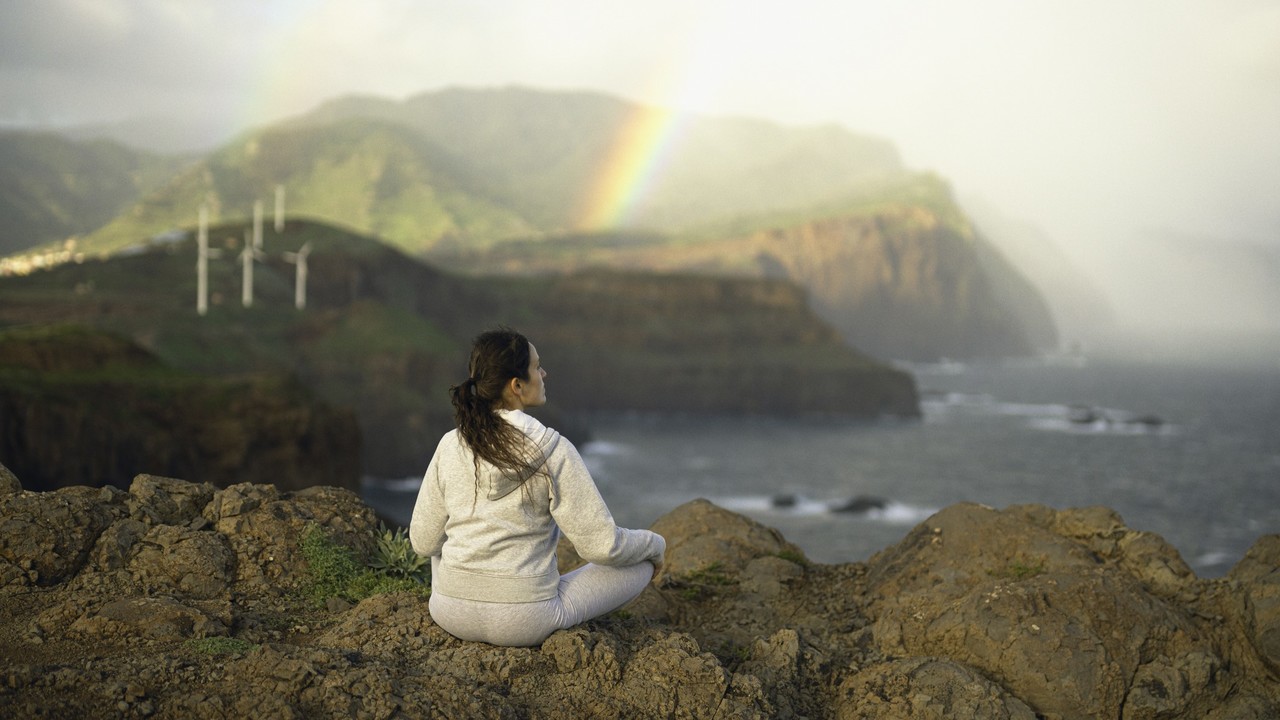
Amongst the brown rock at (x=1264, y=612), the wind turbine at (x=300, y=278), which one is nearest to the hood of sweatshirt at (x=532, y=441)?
the brown rock at (x=1264, y=612)

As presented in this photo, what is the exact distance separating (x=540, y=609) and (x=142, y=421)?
42357mm

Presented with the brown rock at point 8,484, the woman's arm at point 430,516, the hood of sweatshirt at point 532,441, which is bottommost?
the brown rock at point 8,484

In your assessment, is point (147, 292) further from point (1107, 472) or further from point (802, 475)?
point (1107, 472)

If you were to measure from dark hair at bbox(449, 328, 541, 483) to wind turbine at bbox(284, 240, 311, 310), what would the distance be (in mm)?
107287

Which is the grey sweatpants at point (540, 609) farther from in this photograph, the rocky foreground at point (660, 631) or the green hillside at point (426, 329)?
the green hillside at point (426, 329)

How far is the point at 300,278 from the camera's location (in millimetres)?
117875

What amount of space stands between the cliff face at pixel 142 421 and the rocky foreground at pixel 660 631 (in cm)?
2977

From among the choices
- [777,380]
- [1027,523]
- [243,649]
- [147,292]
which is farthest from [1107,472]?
[243,649]

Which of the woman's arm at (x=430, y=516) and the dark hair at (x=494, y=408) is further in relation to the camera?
the woman's arm at (x=430, y=516)

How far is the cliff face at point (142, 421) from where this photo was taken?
37969 millimetres

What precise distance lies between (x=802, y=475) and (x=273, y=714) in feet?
324

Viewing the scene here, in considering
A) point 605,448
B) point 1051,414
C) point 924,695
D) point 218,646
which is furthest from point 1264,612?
point 1051,414

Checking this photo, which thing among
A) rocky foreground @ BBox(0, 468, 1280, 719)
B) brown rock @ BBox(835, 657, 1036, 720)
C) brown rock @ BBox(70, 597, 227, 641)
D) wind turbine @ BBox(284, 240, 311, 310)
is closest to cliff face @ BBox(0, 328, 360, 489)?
rocky foreground @ BBox(0, 468, 1280, 719)

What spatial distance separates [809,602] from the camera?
12.0 meters
